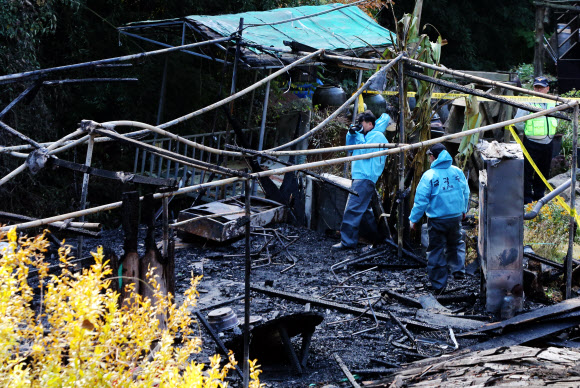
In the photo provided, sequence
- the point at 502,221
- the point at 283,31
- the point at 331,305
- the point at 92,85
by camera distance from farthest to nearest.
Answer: the point at 92,85, the point at 283,31, the point at 331,305, the point at 502,221

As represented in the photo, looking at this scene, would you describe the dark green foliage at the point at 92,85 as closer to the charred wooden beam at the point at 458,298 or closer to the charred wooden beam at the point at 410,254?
the charred wooden beam at the point at 410,254

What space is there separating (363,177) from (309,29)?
3831 mm

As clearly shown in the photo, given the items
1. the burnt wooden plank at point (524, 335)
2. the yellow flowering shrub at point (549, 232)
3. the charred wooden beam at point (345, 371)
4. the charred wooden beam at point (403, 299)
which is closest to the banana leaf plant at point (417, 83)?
the yellow flowering shrub at point (549, 232)

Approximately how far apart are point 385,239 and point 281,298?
2.65 m

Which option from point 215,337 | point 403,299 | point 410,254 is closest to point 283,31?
point 410,254

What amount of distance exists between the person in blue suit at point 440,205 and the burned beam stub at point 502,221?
0.65m

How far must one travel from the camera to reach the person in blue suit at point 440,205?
320 inches

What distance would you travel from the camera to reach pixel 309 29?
12297 mm

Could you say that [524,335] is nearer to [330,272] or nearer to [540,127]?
[330,272]

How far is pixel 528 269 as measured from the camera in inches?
324

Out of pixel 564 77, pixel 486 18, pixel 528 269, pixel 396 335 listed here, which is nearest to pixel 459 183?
pixel 528 269

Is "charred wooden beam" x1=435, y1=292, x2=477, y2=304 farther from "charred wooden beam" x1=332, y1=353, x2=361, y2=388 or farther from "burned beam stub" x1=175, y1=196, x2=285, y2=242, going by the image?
"burned beam stub" x1=175, y1=196, x2=285, y2=242

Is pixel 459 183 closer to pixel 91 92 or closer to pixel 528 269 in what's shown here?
pixel 528 269

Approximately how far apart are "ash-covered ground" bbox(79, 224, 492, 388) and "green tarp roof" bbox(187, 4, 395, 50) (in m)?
3.28
